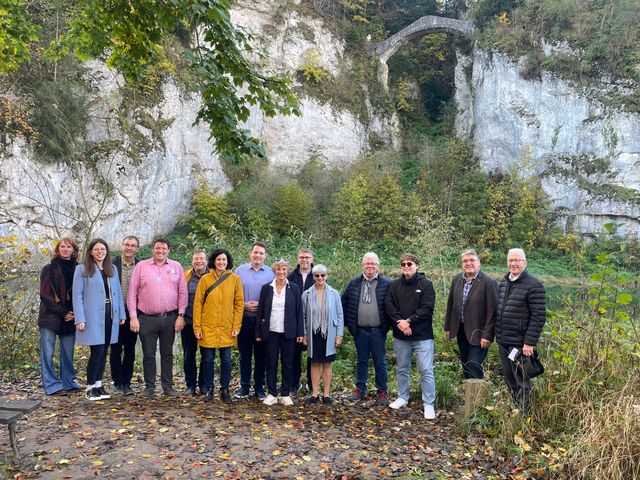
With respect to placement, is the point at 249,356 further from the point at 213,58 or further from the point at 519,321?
the point at 213,58

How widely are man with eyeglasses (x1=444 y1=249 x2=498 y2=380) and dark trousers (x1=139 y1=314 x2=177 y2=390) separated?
2862 millimetres

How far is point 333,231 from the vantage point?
22984mm

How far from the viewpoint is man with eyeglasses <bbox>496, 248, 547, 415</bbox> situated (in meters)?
4.36

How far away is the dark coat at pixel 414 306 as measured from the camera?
16.7 ft

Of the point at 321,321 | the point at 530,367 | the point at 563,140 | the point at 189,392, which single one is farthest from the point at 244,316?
the point at 563,140

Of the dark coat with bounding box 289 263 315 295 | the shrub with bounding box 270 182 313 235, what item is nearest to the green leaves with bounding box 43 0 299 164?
the dark coat with bounding box 289 263 315 295

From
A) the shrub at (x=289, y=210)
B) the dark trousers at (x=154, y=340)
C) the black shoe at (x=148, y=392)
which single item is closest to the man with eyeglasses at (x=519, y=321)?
the dark trousers at (x=154, y=340)

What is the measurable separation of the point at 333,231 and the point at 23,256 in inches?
672

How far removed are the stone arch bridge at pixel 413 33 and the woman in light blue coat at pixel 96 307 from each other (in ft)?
87.7

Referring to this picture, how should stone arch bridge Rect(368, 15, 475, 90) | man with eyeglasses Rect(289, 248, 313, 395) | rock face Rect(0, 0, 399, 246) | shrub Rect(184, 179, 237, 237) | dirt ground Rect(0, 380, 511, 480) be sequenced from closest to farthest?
dirt ground Rect(0, 380, 511, 480)
man with eyeglasses Rect(289, 248, 313, 395)
rock face Rect(0, 0, 399, 246)
shrub Rect(184, 179, 237, 237)
stone arch bridge Rect(368, 15, 475, 90)

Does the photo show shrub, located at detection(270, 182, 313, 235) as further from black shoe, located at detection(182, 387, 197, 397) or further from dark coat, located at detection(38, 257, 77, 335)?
dark coat, located at detection(38, 257, 77, 335)

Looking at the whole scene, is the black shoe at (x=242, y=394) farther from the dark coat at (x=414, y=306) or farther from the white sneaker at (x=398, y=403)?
the dark coat at (x=414, y=306)

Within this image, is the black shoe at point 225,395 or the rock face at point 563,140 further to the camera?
the rock face at point 563,140

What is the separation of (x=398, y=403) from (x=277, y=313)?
1592mm
